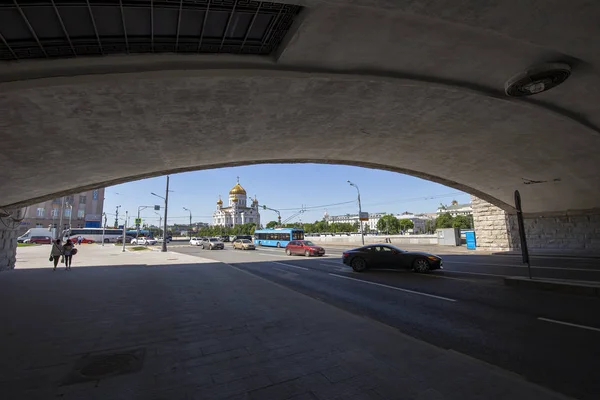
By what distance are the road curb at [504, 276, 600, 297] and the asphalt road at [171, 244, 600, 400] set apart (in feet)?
1.83

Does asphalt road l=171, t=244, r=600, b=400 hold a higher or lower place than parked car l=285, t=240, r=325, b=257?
lower

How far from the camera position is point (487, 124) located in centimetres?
1109

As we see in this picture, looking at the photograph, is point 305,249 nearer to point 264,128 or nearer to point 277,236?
point 264,128

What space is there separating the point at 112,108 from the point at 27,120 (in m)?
2.05

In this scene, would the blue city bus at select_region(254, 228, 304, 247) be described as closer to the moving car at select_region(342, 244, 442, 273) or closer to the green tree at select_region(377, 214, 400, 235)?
the moving car at select_region(342, 244, 442, 273)

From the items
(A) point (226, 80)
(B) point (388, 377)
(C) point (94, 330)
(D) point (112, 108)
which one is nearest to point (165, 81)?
(A) point (226, 80)

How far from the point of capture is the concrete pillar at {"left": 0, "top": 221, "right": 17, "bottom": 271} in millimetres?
15312

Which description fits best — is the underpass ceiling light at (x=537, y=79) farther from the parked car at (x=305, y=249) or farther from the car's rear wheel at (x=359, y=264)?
the parked car at (x=305, y=249)

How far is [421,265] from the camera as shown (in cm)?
1367

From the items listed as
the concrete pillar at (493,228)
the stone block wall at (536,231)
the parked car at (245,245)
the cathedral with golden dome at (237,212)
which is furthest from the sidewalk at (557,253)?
the cathedral with golden dome at (237,212)

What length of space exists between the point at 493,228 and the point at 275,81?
980 inches

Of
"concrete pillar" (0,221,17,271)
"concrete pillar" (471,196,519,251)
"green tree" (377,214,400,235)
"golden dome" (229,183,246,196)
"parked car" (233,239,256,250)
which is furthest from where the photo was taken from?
"golden dome" (229,183,246,196)

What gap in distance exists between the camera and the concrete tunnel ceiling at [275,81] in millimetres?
5012

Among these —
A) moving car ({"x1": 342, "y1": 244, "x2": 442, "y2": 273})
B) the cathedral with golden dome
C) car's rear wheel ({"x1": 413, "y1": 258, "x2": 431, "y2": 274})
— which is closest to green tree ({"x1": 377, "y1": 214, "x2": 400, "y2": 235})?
the cathedral with golden dome
